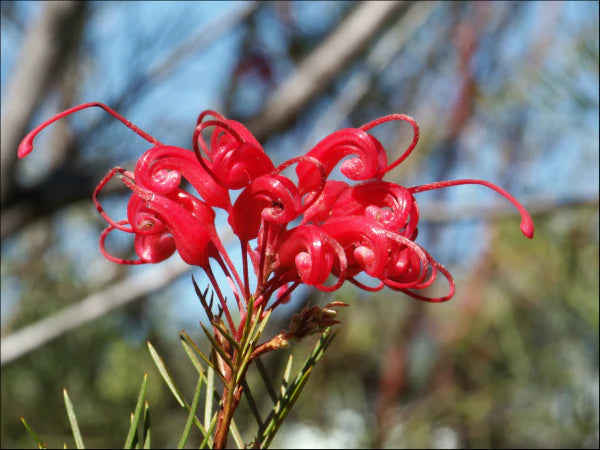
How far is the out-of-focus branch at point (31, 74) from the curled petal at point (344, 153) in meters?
0.81

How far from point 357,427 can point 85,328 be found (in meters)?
0.72

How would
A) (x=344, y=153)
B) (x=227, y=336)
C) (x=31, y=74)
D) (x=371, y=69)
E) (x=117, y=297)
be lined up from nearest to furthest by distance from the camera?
(x=227, y=336), (x=344, y=153), (x=31, y=74), (x=117, y=297), (x=371, y=69)

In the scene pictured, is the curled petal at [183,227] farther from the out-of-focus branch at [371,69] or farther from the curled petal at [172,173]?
the out-of-focus branch at [371,69]

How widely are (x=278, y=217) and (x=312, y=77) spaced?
81 centimetres

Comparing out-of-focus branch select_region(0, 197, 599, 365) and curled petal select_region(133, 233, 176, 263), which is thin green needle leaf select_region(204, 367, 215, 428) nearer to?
curled petal select_region(133, 233, 176, 263)

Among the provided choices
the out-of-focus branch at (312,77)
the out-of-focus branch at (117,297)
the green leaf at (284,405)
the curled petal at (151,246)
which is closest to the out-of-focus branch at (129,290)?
the out-of-focus branch at (117,297)

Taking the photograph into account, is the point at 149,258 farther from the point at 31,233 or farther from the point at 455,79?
the point at 31,233

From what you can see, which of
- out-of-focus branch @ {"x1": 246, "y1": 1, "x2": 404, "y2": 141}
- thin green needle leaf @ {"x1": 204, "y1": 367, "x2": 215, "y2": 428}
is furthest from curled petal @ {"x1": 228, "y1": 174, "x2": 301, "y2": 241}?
out-of-focus branch @ {"x1": 246, "y1": 1, "x2": 404, "y2": 141}

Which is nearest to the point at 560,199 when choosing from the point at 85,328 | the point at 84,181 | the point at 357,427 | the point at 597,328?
the point at 597,328

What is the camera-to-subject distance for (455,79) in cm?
215

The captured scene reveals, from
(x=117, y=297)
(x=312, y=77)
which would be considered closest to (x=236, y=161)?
(x=312, y=77)

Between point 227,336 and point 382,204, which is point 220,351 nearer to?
point 227,336

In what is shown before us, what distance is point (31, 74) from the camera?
1.18m

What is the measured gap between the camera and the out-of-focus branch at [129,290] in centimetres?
118
